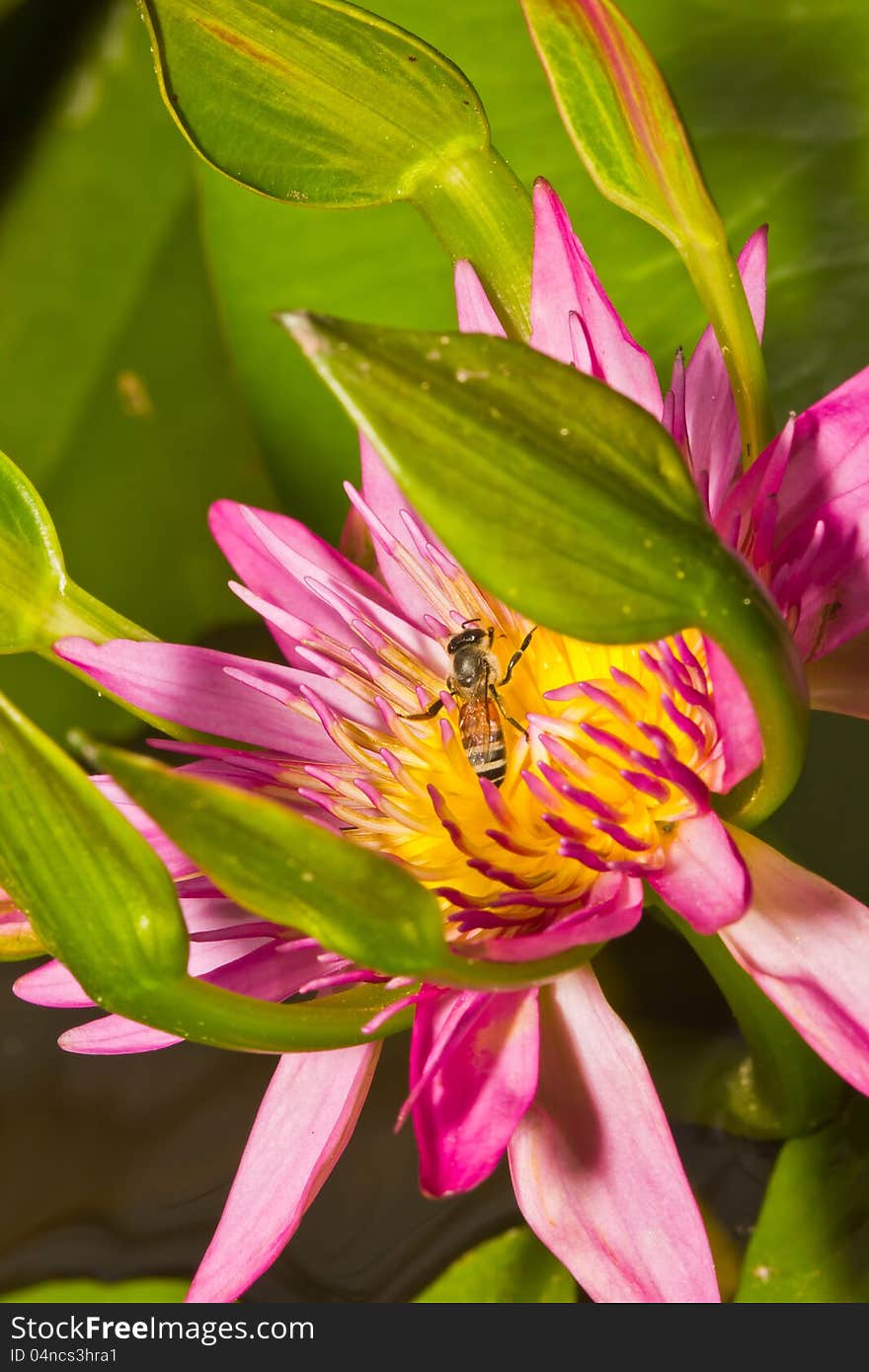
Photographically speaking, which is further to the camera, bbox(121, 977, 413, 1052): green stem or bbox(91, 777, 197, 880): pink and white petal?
bbox(91, 777, 197, 880): pink and white petal

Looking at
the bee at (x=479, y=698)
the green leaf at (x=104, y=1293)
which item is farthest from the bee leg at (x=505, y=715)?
the green leaf at (x=104, y=1293)

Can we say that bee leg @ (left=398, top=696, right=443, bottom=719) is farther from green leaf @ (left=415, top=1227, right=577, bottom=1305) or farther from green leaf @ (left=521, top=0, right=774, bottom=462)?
green leaf @ (left=415, top=1227, right=577, bottom=1305)

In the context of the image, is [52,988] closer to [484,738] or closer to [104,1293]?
[484,738]

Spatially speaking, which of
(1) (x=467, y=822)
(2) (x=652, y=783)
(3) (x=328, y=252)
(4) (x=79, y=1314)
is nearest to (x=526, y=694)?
(1) (x=467, y=822)

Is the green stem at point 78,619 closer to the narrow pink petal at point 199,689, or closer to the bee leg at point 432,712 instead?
the narrow pink petal at point 199,689

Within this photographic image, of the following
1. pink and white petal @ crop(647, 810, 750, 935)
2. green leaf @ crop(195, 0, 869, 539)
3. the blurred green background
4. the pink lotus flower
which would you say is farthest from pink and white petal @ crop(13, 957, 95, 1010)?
green leaf @ crop(195, 0, 869, 539)

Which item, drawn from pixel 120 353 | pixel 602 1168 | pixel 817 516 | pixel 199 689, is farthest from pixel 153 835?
pixel 120 353
